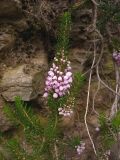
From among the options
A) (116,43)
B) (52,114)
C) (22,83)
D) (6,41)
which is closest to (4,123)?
(22,83)

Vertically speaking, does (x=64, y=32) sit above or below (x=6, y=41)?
above

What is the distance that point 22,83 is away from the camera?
371cm

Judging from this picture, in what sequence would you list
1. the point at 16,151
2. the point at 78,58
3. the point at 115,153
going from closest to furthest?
the point at 16,151
the point at 115,153
the point at 78,58

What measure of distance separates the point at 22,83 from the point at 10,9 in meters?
0.62

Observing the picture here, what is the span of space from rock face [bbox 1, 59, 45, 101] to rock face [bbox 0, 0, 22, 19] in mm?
437

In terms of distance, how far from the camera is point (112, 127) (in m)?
3.17

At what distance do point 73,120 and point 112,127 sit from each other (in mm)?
779

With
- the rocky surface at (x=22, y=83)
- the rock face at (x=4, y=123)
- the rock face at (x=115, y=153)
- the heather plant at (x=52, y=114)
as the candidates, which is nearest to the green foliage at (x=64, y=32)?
the heather plant at (x=52, y=114)

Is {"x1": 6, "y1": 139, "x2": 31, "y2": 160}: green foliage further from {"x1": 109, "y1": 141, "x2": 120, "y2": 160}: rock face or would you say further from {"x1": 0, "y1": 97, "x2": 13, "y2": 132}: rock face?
{"x1": 109, "y1": 141, "x2": 120, "y2": 160}: rock face

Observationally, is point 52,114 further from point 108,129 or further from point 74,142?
point 108,129

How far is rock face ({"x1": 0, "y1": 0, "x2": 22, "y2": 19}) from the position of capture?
3.82 meters

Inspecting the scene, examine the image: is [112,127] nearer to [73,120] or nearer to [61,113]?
[61,113]

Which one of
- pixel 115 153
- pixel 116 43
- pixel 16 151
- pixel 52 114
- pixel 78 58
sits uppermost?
pixel 116 43

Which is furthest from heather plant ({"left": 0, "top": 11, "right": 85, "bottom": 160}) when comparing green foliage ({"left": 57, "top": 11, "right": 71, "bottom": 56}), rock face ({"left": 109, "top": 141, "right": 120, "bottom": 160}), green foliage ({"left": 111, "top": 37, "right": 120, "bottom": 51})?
green foliage ({"left": 111, "top": 37, "right": 120, "bottom": 51})
